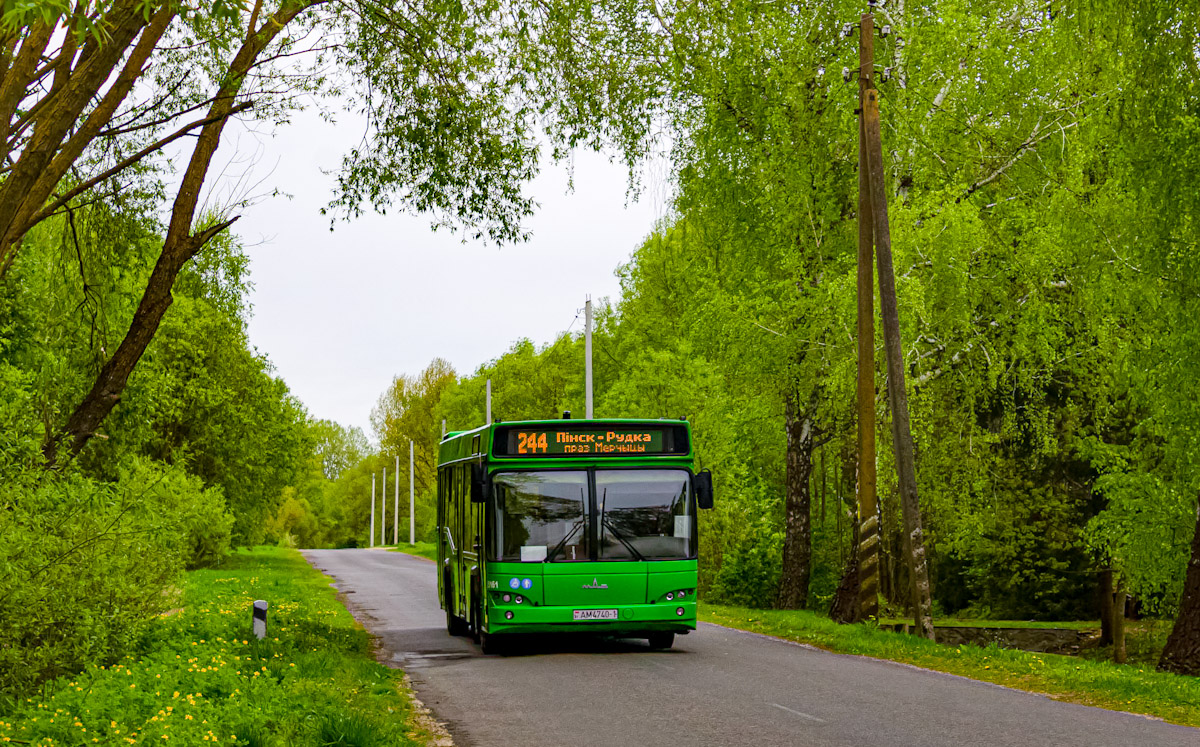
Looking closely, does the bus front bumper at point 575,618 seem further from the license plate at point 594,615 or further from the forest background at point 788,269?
the forest background at point 788,269

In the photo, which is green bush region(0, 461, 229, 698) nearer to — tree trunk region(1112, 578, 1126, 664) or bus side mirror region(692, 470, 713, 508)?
bus side mirror region(692, 470, 713, 508)

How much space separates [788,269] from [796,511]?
618 cm

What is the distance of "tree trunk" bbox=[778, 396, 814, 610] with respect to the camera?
92.7ft

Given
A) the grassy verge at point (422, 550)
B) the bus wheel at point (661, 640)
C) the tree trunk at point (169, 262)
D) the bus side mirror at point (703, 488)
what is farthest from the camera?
the grassy verge at point (422, 550)

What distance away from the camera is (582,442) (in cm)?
1723

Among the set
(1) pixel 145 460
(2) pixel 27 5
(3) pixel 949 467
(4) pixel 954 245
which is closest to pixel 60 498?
(2) pixel 27 5

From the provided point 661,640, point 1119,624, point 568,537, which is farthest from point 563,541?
point 1119,624

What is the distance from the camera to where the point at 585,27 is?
1570cm

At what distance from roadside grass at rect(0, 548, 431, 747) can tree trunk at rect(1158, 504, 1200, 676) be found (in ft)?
34.5

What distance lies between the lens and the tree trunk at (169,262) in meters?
15.2

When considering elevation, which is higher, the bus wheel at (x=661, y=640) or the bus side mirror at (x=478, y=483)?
the bus side mirror at (x=478, y=483)

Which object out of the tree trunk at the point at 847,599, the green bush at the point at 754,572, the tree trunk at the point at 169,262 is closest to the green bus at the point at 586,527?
the tree trunk at the point at 169,262

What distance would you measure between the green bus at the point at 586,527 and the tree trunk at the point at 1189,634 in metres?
6.65

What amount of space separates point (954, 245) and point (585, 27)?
404 inches
